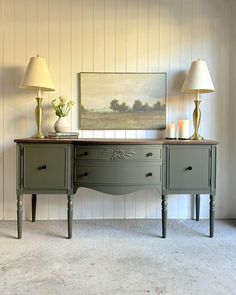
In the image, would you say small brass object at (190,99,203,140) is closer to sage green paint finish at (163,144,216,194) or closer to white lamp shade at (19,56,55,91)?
sage green paint finish at (163,144,216,194)

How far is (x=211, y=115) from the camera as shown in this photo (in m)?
2.88

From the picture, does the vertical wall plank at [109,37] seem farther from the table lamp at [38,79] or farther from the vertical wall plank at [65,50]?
the table lamp at [38,79]

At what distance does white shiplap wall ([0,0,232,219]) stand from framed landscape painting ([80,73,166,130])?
0.24ft

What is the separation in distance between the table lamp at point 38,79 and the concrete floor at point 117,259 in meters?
0.92

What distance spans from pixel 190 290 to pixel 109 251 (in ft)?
2.27

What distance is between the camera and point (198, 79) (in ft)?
8.38

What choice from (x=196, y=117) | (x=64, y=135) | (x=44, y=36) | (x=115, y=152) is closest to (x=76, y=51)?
(x=44, y=36)

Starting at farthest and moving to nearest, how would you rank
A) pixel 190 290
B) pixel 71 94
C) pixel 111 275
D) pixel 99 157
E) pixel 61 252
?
pixel 71 94 < pixel 99 157 < pixel 61 252 < pixel 111 275 < pixel 190 290

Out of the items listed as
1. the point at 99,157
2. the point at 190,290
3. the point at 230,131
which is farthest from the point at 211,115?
the point at 190,290

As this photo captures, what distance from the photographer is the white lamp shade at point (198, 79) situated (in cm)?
254

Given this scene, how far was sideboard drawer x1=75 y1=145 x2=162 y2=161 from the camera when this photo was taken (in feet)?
7.47

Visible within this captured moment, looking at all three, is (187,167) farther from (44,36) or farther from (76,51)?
(44,36)

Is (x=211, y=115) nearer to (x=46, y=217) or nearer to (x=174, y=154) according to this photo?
(x=174, y=154)

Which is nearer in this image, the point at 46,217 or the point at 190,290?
the point at 190,290
